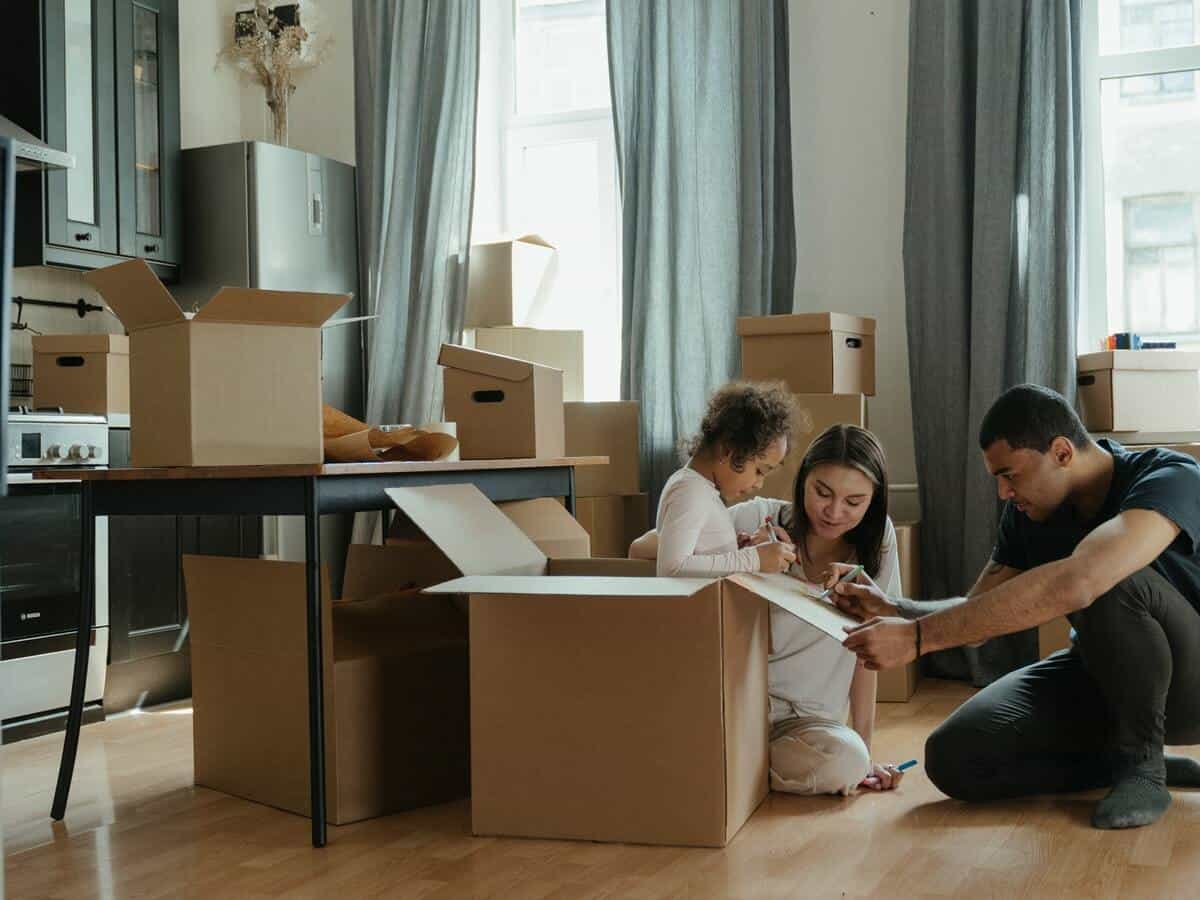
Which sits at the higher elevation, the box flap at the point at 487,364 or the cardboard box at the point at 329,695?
the box flap at the point at 487,364

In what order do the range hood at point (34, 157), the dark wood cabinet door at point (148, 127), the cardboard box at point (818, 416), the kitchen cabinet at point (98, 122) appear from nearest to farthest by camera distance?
1. the range hood at point (34, 157)
2. the cardboard box at point (818, 416)
3. the kitchen cabinet at point (98, 122)
4. the dark wood cabinet door at point (148, 127)

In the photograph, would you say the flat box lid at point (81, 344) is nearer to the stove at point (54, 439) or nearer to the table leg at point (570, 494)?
the stove at point (54, 439)

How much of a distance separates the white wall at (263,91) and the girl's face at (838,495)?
2.95 meters

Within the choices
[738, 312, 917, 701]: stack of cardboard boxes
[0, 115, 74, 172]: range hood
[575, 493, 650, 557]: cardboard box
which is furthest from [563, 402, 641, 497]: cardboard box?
[0, 115, 74, 172]: range hood

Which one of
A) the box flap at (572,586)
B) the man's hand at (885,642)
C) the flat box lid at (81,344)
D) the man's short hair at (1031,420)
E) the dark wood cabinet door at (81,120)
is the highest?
the dark wood cabinet door at (81,120)

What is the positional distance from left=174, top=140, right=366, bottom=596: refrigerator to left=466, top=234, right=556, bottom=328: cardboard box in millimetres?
418

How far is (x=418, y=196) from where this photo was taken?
4.54m

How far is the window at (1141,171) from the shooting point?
3.91 metres

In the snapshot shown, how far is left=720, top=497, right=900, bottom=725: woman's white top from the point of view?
8.45 ft

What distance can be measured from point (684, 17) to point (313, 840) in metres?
2.94

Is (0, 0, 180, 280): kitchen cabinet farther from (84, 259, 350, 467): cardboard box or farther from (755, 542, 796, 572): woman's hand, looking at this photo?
(755, 542, 796, 572): woman's hand

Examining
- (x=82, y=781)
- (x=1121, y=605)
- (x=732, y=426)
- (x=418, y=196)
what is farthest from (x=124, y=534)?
(x=1121, y=605)

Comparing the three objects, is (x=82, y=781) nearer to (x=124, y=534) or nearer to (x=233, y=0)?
(x=124, y=534)

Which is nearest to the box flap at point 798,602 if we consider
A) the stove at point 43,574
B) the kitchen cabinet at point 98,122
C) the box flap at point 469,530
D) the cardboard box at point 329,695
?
the box flap at point 469,530
